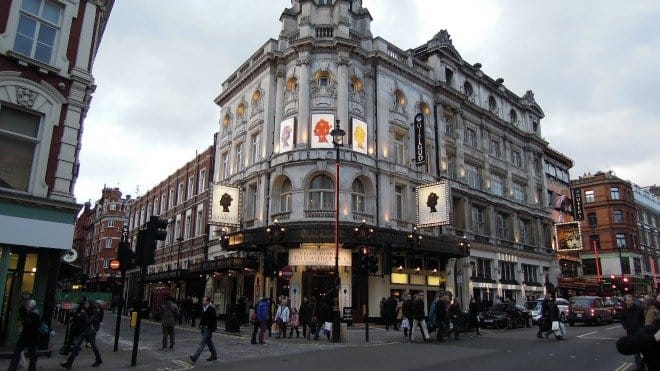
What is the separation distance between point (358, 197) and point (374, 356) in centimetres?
1610

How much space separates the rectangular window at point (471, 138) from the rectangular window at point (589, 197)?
35.7 meters

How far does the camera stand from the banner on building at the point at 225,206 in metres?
31.4

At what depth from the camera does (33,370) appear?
10.9m

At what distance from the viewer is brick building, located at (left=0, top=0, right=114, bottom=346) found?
45.3 ft

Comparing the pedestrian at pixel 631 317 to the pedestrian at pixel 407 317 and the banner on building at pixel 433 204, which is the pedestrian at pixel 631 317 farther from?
the banner on building at pixel 433 204

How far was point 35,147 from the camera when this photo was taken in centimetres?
1462

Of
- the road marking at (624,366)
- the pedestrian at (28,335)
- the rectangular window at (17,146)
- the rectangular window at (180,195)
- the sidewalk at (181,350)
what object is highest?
the rectangular window at (180,195)

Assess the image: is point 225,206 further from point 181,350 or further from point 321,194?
point 181,350

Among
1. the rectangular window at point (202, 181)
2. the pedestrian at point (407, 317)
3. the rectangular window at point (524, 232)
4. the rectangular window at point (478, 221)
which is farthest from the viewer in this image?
the rectangular window at point (524, 232)

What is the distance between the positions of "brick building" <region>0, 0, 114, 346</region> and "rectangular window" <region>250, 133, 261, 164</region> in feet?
56.6

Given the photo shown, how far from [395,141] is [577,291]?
27.7m

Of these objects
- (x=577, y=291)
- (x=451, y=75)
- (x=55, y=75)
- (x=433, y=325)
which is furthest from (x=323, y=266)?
(x=577, y=291)

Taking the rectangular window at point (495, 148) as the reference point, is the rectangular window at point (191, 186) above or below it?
below

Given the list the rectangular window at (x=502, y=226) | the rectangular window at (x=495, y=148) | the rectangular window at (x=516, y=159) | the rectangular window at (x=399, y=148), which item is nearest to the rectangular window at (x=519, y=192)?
the rectangular window at (x=516, y=159)
